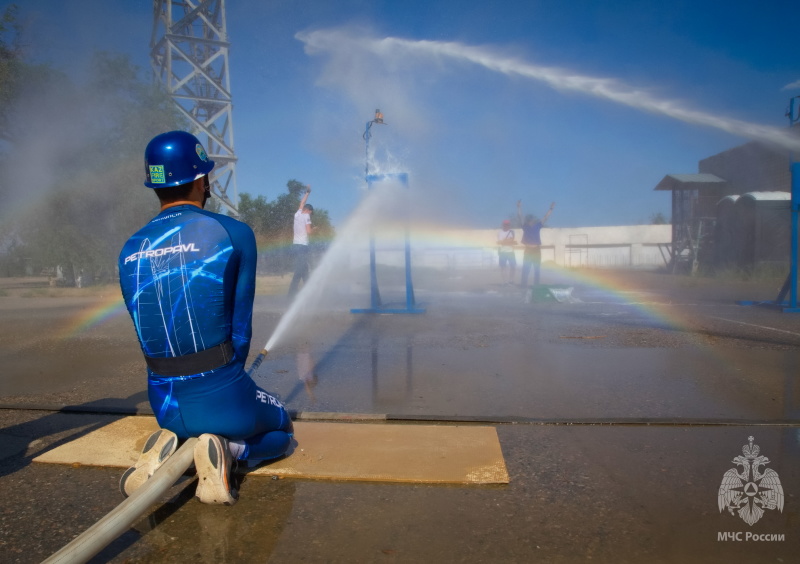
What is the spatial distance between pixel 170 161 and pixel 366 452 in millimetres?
2004

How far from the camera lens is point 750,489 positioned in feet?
9.01

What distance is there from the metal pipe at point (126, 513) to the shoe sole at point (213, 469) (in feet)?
0.27

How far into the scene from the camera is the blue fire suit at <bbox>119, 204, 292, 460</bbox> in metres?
2.46

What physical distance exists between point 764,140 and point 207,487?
40.7 feet

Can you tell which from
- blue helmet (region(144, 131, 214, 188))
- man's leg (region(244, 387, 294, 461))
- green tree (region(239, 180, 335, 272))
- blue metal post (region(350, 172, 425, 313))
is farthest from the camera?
green tree (region(239, 180, 335, 272))

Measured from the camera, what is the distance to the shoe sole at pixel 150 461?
2535 millimetres

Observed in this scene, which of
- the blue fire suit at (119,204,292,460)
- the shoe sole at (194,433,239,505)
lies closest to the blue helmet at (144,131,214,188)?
the blue fire suit at (119,204,292,460)

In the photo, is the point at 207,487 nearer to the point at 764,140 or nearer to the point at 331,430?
the point at 331,430

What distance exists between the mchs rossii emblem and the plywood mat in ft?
3.68

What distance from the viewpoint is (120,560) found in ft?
7.18

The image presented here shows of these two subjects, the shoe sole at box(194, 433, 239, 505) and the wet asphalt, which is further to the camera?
the shoe sole at box(194, 433, 239, 505)

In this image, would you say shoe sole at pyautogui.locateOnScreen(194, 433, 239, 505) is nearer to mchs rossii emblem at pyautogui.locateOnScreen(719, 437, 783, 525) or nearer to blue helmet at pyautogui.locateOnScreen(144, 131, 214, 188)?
blue helmet at pyautogui.locateOnScreen(144, 131, 214, 188)

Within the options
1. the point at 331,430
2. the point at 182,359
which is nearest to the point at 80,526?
the point at 182,359

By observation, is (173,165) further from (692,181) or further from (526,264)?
(692,181)
